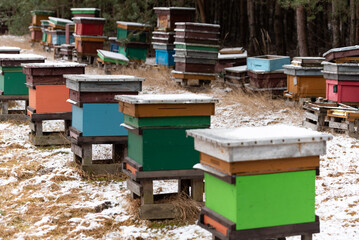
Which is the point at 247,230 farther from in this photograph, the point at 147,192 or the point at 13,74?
the point at 13,74

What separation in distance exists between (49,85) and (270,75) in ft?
15.0

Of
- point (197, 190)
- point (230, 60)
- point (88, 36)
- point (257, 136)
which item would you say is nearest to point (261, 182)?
point (257, 136)

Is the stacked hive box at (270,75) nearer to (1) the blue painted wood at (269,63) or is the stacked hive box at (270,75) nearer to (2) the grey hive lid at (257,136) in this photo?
(1) the blue painted wood at (269,63)

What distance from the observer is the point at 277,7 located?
788 inches

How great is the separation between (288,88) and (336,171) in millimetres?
3759

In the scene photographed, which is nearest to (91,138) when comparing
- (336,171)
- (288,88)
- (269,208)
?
(336,171)

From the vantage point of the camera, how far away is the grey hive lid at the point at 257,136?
4277mm

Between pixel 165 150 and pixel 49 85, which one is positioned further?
pixel 49 85

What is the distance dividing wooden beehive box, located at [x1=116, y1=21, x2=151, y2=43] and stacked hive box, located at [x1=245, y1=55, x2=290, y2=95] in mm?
6225

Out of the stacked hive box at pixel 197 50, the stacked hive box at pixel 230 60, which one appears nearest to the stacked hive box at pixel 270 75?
the stacked hive box at pixel 197 50

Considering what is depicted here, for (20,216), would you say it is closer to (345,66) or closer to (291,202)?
(291,202)

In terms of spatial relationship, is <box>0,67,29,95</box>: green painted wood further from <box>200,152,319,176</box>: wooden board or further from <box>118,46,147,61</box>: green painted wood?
<box>200,152,319,176</box>: wooden board

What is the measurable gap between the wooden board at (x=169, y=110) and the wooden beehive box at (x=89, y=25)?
42.7ft

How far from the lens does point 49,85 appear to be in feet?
29.8
